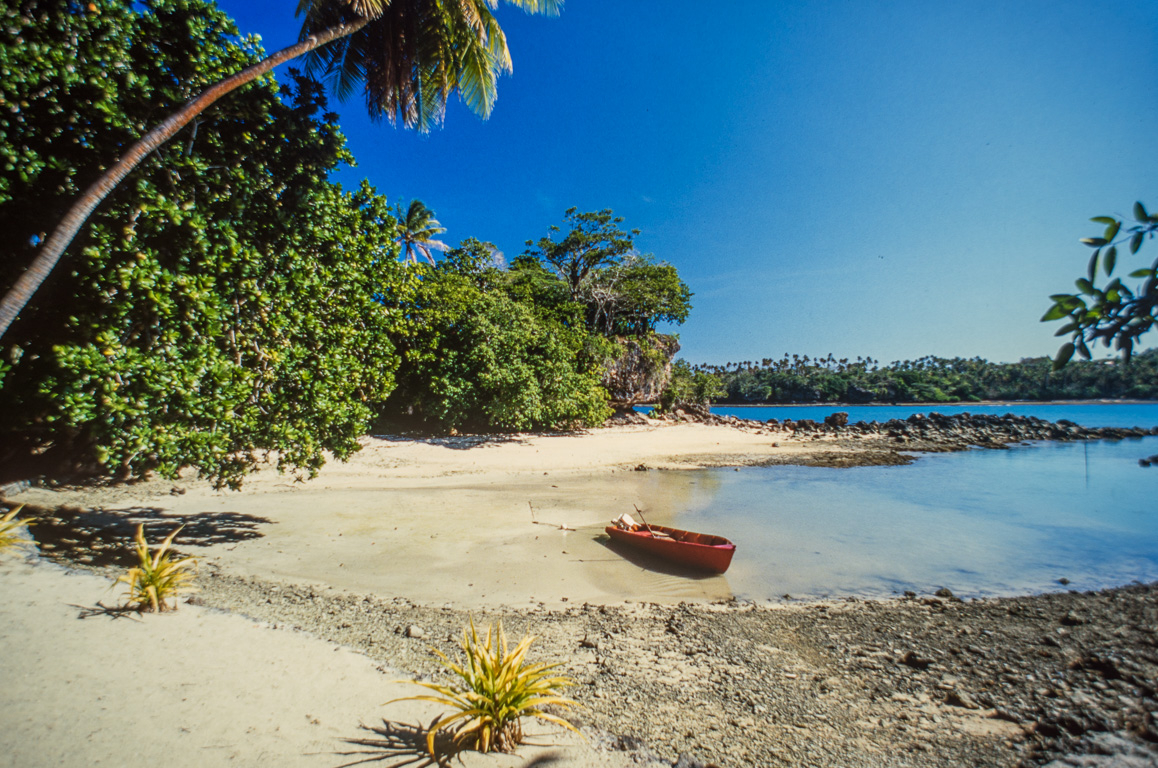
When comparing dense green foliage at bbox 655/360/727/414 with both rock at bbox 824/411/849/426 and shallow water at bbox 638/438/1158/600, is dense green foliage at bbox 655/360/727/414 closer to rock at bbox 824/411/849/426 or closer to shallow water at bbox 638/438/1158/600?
rock at bbox 824/411/849/426

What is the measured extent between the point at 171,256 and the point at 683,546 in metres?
8.62

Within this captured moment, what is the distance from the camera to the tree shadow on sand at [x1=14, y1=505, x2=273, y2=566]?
6.64m

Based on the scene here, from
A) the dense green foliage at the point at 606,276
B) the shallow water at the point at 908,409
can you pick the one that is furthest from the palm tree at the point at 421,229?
the shallow water at the point at 908,409

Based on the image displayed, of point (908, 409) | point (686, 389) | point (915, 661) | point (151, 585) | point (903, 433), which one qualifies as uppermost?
point (686, 389)

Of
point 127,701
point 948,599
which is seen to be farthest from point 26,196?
point 948,599

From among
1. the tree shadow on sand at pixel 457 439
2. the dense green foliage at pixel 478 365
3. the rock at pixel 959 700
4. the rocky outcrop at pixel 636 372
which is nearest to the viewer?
the rock at pixel 959 700

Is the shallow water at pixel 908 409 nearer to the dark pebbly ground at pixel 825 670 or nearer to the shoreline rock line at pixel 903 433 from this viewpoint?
the shoreline rock line at pixel 903 433

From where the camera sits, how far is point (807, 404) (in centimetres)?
10438

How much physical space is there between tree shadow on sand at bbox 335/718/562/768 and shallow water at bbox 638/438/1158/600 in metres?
5.58

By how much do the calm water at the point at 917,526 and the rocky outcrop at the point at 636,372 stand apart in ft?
40.1

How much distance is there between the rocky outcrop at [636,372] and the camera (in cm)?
3069

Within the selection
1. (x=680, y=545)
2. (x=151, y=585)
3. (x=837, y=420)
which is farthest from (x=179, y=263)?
(x=837, y=420)

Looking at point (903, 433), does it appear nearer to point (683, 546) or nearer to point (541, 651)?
point (683, 546)

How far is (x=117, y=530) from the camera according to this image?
8.00 meters
